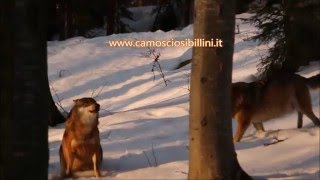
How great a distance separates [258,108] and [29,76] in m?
5.62

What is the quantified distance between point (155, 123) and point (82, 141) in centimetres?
234

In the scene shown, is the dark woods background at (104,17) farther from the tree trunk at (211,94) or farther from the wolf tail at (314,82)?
the tree trunk at (211,94)

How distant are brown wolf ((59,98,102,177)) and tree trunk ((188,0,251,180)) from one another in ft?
4.89

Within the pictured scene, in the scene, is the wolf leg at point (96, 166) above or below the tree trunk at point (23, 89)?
below

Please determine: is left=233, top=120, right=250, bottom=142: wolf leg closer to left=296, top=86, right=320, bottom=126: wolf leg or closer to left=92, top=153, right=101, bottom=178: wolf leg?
left=296, top=86, right=320, bottom=126: wolf leg

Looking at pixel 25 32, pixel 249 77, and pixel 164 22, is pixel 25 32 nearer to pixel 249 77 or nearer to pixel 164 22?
pixel 249 77

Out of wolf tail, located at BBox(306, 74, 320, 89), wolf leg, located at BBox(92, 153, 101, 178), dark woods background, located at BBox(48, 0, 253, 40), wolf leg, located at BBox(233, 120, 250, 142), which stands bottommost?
dark woods background, located at BBox(48, 0, 253, 40)

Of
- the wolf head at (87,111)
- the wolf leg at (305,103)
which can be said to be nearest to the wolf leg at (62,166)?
the wolf head at (87,111)

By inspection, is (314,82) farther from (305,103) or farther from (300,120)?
(300,120)

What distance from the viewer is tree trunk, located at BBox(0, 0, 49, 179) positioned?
331 cm

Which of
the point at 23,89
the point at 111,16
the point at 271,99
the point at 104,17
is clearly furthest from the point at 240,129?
the point at 104,17

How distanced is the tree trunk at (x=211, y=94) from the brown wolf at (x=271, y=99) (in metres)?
2.82

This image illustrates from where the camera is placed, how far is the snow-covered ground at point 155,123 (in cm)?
668

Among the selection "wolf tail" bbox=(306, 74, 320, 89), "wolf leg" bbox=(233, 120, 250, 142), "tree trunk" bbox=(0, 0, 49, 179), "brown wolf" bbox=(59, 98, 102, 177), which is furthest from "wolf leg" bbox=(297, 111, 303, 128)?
"tree trunk" bbox=(0, 0, 49, 179)
